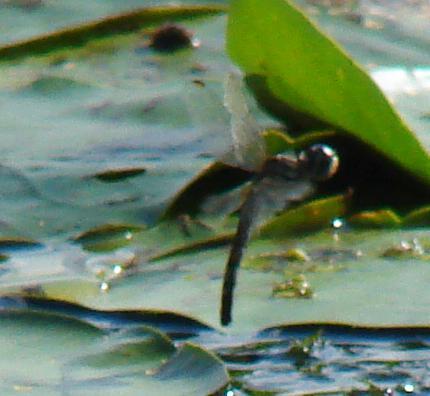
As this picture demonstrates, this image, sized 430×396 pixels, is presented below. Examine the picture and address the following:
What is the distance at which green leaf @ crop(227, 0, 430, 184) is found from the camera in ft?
5.53

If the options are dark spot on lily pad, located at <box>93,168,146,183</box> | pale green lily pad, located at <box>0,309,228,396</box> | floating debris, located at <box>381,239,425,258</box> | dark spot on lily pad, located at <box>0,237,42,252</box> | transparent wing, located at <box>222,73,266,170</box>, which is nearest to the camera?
pale green lily pad, located at <box>0,309,228,396</box>

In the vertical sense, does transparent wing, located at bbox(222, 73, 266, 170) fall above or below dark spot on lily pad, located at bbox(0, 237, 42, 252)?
above

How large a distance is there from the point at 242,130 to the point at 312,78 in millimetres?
307

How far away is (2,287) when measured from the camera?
1.60 meters

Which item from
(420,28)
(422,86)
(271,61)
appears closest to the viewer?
(271,61)

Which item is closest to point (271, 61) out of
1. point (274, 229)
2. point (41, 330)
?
point (274, 229)

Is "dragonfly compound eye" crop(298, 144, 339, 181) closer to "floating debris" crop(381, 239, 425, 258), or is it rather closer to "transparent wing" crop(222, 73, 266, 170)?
"transparent wing" crop(222, 73, 266, 170)

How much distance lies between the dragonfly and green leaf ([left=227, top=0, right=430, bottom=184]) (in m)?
0.18

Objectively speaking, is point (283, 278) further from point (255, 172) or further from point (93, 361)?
point (93, 361)

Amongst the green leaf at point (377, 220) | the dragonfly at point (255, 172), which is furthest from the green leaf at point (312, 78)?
the dragonfly at point (255, 172)

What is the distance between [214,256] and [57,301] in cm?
19

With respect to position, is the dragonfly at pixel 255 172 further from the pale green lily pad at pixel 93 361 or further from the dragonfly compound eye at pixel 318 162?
the pale green lily pad at pixel 93 361

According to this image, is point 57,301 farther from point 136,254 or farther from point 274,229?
point 274,229

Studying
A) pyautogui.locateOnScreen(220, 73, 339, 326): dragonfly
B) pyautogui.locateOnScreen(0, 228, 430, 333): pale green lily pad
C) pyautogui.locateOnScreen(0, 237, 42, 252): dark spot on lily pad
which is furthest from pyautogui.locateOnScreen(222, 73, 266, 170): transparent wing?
pyautogui.locateOnScreen(0, 237, 42, 252): dark spot on lily pad
